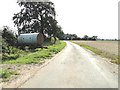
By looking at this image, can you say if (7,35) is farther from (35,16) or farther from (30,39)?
(35,16)

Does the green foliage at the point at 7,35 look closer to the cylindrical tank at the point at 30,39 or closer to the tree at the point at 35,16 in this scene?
the cylindrical tank at the point at 30,39

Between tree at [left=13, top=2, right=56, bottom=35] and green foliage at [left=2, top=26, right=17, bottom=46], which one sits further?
tree at [left=13, top=2, right=56, bottom=35]

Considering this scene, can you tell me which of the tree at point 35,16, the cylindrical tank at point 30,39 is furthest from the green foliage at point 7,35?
the tree at point 35,16

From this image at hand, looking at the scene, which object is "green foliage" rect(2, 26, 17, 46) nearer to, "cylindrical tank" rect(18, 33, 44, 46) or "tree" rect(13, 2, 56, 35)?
"cylindrical tank" rect(18, 33, 44, 46)

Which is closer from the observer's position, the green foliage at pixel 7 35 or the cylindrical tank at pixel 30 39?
the green foliage at pixel 7 35

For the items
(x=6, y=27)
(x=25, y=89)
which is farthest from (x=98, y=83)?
(x=6, y=27)

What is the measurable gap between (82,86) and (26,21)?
58372 millimetres

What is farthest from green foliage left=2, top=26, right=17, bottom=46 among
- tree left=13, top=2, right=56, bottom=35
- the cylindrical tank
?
tree left=13, top=2, right=56, bottom=35

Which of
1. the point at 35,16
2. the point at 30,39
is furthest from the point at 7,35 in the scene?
the point at 35,16

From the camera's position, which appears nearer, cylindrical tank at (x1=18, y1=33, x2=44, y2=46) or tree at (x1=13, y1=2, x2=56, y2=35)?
cylindrical tank at (x1=18, y1=33, x2=44, y2=46)

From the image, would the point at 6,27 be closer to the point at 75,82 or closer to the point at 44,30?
the point at 75,82

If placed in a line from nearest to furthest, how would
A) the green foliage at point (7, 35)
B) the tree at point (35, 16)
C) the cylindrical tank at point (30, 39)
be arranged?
the green foliage at point (7, 35) → the cylindrical tank at point (30, 39) → the tree at point (35, 16)

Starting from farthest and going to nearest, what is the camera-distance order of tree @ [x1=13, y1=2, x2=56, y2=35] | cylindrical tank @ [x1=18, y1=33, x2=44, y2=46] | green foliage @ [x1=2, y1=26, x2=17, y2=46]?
tree @ [x1=13, y1=2, x2=56, y2=35] → cylindrical tank @ [x1=18, y1=33, x2=44, y2=46] → green foliage @ [x1=2, y1=26, x2=17, y2=46]

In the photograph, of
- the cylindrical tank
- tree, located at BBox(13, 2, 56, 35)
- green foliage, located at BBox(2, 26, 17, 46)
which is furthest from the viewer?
tree, located at BBox(13, 2, 56, 35)
